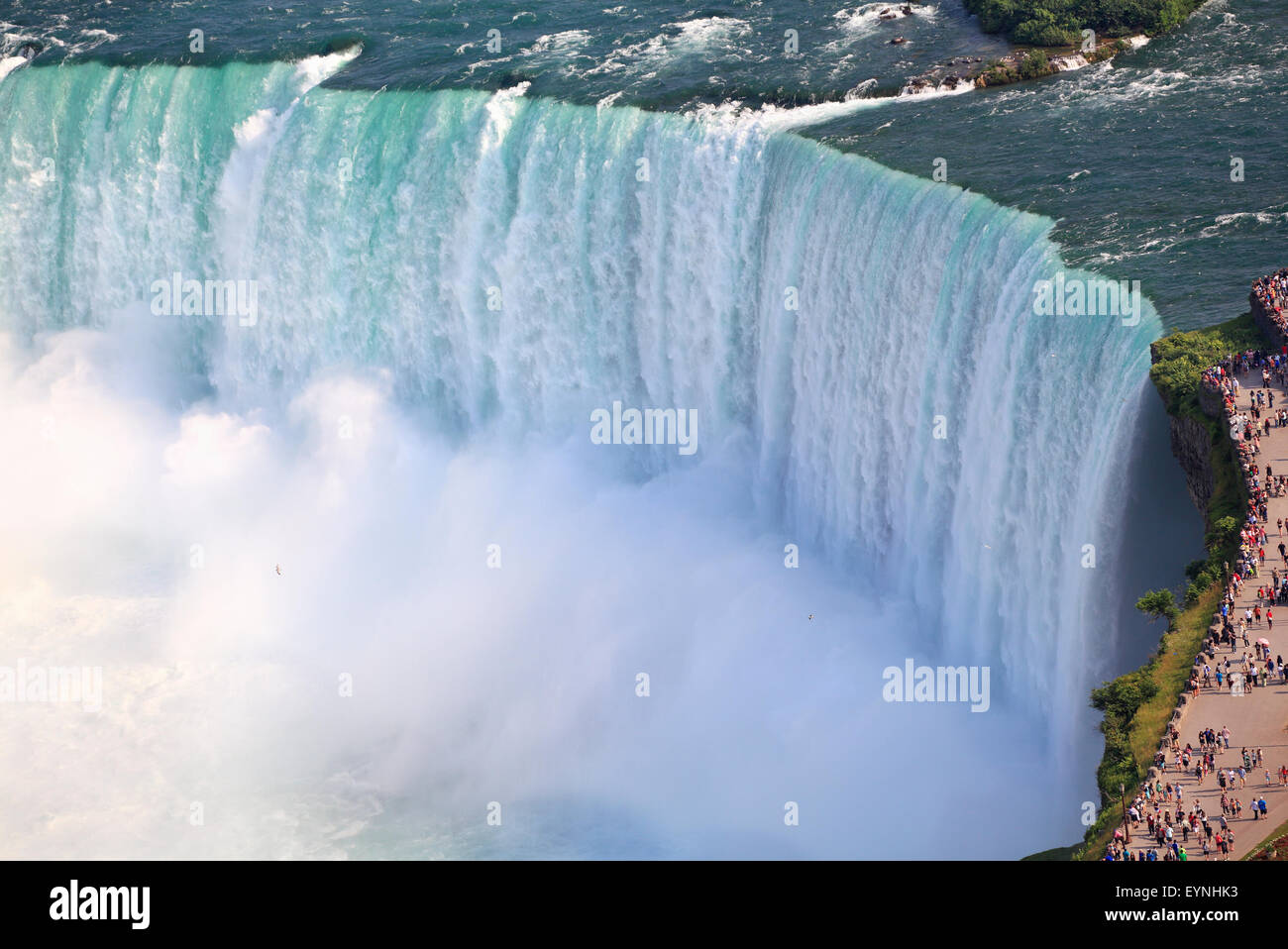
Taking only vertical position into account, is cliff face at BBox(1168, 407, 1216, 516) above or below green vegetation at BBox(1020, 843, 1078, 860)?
above

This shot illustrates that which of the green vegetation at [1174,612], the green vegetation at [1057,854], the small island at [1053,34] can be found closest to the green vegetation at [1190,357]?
the green vegetation at [1174,612]

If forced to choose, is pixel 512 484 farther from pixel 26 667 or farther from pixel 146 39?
pixel 146 39

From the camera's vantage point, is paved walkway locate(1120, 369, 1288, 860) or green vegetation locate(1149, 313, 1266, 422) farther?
green vegetation locate(1149, 313, 1266, 422)

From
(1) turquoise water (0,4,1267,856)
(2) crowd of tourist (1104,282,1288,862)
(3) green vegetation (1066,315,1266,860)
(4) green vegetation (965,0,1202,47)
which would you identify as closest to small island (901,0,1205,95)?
(4) green vegetation (965,0,1202,47)

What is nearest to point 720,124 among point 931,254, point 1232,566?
point 931,254

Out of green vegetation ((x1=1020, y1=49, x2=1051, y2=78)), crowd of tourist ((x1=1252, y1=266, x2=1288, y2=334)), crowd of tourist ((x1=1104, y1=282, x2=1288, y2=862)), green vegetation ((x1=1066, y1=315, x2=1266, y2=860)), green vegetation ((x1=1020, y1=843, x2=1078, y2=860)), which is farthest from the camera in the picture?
green vegetation ((x1=1020, y1=49, x2=1051, y2=78))

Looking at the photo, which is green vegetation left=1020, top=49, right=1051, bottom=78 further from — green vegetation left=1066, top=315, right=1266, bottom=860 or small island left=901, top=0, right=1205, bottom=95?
green vegetation left=1066, top=315, right=1266, bottom=860

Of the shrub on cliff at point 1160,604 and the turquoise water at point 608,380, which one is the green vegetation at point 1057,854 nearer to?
the turquoise water at point 608,380
